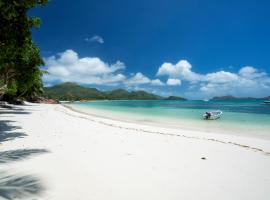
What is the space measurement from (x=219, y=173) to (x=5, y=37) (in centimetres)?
944

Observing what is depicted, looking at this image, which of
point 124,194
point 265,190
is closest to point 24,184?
point 124,194

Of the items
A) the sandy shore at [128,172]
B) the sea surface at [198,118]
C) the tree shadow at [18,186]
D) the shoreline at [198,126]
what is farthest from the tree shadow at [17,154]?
Answer: the sea surface at [198,118]

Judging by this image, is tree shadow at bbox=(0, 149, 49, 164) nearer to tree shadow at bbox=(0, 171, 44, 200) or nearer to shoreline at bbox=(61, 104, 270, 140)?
tree shadow at bbox=(0, 171, 44, 200)

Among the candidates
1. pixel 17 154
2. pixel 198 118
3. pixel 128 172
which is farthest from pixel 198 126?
pixel 17 154

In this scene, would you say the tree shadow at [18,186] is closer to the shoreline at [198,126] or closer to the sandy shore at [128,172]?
the sandy shore at [128,172]

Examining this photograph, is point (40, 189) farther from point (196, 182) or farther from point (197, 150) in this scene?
point (197, 150)

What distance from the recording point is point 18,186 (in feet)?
14.4

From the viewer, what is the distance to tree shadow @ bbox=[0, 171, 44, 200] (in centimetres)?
403

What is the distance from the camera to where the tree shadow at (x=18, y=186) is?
403cm

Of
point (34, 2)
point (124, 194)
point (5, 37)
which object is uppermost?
point (34, 2)

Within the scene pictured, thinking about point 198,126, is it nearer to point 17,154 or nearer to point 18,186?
point 17,154

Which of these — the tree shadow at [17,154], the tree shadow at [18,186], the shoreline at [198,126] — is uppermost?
the tree shadow at [17,154]

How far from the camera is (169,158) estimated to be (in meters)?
6.96

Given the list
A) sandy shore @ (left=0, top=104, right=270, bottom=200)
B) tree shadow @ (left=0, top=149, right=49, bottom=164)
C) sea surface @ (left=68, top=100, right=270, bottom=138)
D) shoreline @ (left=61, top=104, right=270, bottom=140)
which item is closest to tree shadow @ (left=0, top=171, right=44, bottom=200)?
sandy shore @ (left=0, top=104, right=270, bottom=200)
